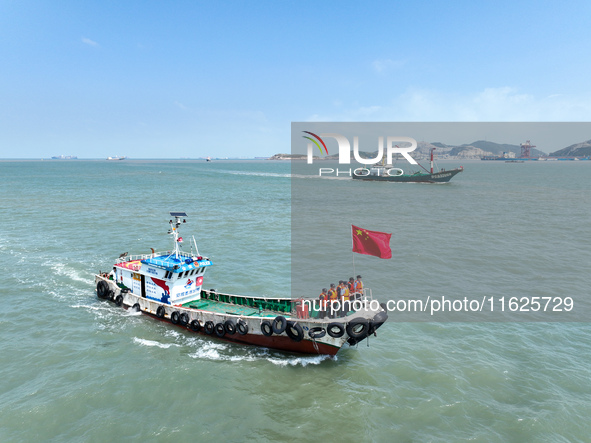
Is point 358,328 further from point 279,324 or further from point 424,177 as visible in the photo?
point 424,177

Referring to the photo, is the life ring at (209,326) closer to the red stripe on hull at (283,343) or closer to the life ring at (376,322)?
the red stripe on hull at (283,343)

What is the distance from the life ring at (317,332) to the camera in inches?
714

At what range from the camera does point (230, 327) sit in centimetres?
1998

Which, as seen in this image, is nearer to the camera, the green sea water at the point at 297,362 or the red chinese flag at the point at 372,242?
the green sea water at the point at 297,362

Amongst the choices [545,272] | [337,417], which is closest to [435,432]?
[337,417]

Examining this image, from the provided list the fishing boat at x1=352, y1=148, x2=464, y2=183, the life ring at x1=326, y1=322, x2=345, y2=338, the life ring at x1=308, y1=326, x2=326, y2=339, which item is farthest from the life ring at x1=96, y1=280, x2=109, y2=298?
the fishing boat at x1=352, y1=148, x2=464, y2=183

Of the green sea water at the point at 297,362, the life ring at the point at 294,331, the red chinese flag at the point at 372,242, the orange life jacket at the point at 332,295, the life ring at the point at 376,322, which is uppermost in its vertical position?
the red chinese flag at the point at 372,242

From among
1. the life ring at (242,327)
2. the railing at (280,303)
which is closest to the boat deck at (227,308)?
the railing at (280,303)

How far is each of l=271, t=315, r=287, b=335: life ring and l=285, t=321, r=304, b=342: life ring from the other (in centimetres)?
20

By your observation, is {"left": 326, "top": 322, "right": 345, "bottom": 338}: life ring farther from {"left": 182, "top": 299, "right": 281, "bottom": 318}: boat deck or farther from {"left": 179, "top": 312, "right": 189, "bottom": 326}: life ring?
{"left": 179, "top": 312, "right": 189, "bottom": 326}: life ring

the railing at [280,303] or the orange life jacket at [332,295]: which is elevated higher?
the orange life jacket at [332,295]

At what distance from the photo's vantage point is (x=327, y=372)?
58.6ft

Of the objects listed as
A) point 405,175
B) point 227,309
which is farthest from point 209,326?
point 405,175

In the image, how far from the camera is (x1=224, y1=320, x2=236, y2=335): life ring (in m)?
19.9
